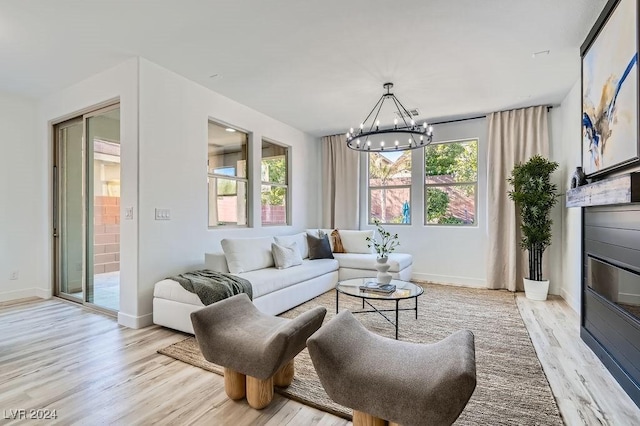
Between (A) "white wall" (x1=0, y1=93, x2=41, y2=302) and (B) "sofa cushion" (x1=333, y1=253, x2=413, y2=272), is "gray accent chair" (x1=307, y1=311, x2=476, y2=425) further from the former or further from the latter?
(A) "white wall" (x1=0, y1=93, x2=41, y2=302)

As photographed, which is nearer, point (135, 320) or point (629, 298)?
point (629, 298)

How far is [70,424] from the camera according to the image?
5.65 ft

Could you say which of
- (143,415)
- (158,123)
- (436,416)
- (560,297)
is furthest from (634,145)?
(158,123)

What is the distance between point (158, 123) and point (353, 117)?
9.50 ft

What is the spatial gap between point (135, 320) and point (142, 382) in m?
1.20

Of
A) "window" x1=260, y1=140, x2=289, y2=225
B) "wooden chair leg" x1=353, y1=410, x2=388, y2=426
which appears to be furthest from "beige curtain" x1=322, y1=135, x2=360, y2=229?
"wooden chair leg" x1=353, y1=410, x2=388, y2=426

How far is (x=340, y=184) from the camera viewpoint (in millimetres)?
6160

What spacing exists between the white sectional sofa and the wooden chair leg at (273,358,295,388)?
1141 mm

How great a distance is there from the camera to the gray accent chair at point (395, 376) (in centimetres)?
129

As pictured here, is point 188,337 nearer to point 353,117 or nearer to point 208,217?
point 208,217

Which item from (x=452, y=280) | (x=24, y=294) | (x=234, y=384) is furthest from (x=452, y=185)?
(x=24, y=294)

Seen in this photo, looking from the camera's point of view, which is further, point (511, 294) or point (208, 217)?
point (511, 294)

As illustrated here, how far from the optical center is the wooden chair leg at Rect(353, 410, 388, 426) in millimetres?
1506

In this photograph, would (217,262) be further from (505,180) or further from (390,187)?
(505,180)
